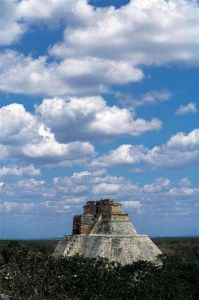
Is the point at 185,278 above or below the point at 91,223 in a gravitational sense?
below

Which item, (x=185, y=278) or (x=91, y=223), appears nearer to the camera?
(x=185, y=278)

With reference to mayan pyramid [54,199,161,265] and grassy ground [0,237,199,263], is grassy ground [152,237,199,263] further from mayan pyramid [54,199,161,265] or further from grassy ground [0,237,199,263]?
mayan pyramid [54,199,161,265]

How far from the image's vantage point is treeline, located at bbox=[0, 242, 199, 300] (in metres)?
18.7

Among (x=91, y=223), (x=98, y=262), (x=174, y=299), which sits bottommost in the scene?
(x=174, y=299)

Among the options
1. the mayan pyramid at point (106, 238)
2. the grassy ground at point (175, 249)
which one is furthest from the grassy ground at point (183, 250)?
the mayan pyramid at point (106, 238)

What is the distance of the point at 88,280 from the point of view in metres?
19.7

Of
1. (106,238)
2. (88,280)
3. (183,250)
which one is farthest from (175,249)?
(88,280)

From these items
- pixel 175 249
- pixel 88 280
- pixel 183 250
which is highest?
pixel 175 249

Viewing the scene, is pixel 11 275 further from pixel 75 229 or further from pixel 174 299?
pixel 75 229

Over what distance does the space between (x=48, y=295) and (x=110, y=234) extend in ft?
24.3

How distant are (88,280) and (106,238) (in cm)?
547

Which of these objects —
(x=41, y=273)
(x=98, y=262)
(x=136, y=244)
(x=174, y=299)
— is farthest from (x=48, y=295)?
(x=136, y=244)

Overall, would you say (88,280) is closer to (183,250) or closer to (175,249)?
(183,250)

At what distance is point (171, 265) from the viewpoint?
70.5ft
